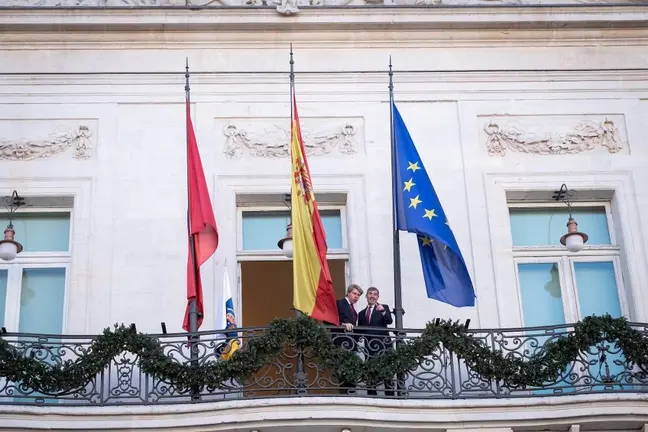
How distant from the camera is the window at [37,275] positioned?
1376 centimetres

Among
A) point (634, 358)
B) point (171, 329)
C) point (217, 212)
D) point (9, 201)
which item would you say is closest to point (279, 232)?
point (217, 212)

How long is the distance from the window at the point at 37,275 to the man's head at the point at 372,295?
116 inches

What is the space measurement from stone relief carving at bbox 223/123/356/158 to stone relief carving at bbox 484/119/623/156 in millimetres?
1435

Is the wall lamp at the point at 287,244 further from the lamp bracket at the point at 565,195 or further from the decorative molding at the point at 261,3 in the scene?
the lamp bracket at the point at 565,195

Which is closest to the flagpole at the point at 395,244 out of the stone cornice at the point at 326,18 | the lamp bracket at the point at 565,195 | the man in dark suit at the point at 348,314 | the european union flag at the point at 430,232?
the european union flag at the point at 430,232

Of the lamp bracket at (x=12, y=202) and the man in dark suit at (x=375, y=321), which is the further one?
the lamp bracket at (x=12, y=202)

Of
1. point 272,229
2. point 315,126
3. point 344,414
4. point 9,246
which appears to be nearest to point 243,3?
point 315,126

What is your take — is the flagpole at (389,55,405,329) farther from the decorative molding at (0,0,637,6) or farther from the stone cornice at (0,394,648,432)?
the decorative molding at (0,0,637,6)

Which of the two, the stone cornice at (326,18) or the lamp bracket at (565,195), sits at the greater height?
the stone cornice at (326,18)

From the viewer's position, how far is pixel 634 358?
495 inches

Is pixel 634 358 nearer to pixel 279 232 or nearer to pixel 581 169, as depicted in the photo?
pixel 581 169

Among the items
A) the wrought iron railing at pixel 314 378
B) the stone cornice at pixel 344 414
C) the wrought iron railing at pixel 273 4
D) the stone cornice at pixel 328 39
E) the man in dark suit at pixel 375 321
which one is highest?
the wrought iron railing at pixel 273 4

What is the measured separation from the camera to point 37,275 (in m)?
14.0

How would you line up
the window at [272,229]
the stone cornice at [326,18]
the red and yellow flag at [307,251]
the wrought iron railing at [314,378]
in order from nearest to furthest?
the wrought iron railing at [314,378], the red and yellow flag at [307,251], the window at [272,229], the stone cornice at [326,18]
